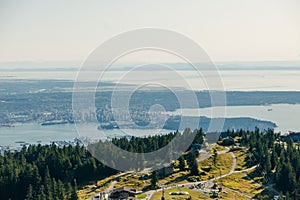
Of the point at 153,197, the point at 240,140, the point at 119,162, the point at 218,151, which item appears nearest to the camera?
the point at 153,197

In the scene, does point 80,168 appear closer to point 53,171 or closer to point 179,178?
point 53,171

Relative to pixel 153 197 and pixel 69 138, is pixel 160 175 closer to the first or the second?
pixel 153 197

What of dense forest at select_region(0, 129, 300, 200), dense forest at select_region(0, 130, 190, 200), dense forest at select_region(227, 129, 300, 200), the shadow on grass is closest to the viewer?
dense forest at select_region(227, 129, 300, 200)

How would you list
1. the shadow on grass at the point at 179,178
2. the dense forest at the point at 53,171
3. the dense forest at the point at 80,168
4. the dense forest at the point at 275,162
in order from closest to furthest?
1. the dense forest at the point at 275,162
2. the dense forest at the point at 80,168
3. the shadow on grass at the point at 179,178
4. the dense forest at the point at 53,171

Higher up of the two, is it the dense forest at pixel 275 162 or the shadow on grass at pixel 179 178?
the dense forest at pixel 275 162

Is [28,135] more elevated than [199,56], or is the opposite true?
[199,56]

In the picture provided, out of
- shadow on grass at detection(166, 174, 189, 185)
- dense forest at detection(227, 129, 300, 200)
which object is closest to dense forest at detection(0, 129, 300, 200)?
dense forest at detection(227, 129, 300, 200)

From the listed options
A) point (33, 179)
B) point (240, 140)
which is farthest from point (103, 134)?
point (33, 179)

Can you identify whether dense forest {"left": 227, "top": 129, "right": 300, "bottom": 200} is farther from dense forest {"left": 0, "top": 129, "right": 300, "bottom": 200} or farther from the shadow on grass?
the shadow on grass

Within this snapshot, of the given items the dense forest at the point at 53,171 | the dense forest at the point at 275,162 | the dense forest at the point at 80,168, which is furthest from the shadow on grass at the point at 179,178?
the dense forest at the point at 275,162

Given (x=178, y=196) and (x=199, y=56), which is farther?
(x=199, y=56)

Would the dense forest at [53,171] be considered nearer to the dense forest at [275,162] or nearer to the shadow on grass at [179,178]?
the shadow on grass at [179,178]
